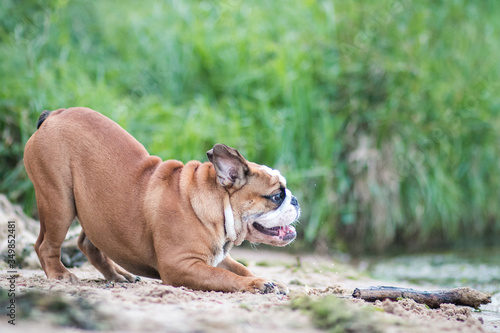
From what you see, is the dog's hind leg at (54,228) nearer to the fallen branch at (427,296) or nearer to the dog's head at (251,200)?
the dog's head at (251,200)

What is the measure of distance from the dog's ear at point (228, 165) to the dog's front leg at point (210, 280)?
58 centimetres

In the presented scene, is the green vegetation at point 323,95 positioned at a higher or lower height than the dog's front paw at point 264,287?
higher

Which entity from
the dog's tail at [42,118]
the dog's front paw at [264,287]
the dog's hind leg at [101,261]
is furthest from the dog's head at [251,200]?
the dog's tail at [42,118]

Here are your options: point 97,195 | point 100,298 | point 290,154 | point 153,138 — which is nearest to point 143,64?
point 153,138

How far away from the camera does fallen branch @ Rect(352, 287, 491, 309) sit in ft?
12.3

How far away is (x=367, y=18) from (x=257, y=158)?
3.10 meters

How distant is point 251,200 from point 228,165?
0.29 metres

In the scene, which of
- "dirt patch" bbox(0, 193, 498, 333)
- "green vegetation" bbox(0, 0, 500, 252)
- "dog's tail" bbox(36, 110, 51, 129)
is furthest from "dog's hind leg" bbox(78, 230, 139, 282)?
"green vegetation" bbox(0, 0, 500, 252)

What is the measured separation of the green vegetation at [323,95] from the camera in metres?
8.00

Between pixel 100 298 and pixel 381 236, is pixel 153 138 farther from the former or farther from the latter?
pixel 100 298

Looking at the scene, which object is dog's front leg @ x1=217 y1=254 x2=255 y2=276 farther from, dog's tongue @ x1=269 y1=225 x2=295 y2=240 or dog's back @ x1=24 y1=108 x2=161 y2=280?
dog's back @ x1=24 y1=108 x2=161 y2=280

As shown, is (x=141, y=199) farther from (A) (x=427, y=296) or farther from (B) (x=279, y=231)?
(A) (x=427, y=296)

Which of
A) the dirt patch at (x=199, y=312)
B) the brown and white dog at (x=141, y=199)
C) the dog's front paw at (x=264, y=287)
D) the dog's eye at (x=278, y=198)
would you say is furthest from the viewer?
the dog's eye at (x=278, y=198)

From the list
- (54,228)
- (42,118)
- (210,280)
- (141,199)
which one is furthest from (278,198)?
(42,118)
